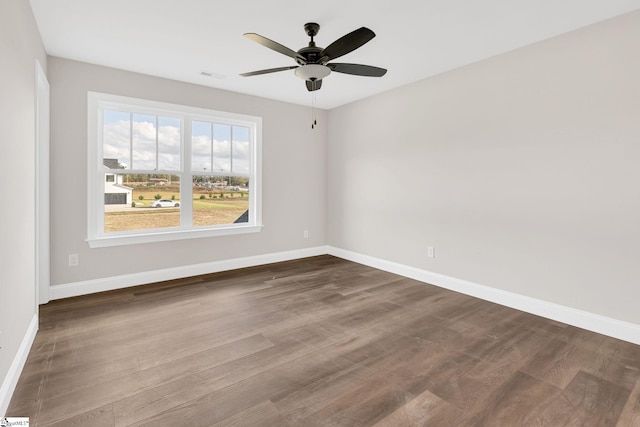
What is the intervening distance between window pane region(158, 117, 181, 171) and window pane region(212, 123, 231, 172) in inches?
20.1

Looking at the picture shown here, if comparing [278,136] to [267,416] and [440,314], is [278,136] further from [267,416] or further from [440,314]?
[267,416]

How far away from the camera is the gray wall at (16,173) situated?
1.75 metres

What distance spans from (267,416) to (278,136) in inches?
163

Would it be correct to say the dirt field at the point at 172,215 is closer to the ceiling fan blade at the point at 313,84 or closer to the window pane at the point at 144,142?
the window pane at the point at 144,142

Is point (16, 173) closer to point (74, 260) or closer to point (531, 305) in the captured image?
point (74, 260)

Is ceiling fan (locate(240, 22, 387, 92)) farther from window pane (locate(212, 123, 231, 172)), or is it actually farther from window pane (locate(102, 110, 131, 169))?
window pane (locate(102, 110, 131, 169))

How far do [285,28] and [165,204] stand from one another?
8.92ft

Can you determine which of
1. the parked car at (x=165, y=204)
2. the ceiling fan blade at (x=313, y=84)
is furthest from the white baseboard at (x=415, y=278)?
the ceiling fan blade at (x=313, y=84)

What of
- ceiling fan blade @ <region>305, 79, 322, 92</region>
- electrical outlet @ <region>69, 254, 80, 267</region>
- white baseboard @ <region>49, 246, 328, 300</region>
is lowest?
white baseboard @ <region>49, 246, 328, 300</region>

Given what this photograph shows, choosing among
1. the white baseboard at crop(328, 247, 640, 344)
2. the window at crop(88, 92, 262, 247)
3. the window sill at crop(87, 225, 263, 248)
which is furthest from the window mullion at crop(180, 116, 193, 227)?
the white baseboard at crop(328, 247, 640, 344)

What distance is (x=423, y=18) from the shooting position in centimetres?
261

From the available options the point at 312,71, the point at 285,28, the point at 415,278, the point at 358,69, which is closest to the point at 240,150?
the point at 285,28

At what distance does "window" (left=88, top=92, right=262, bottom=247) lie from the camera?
3.71 meters

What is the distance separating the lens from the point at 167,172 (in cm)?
411
